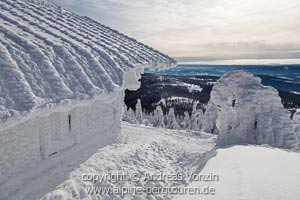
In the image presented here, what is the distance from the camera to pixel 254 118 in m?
13.6

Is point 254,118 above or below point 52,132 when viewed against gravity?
below

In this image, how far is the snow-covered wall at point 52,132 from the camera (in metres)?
7.23

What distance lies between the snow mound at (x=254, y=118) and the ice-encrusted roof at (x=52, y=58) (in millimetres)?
4187

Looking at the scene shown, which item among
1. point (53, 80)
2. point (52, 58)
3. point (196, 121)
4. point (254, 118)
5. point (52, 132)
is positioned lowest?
point (196, 121)

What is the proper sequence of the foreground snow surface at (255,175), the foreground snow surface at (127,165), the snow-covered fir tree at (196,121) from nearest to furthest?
1. the foreground snow surface at (255,175)
2. the foreground snow surface at (127,165)
3. the snow-covered fir tree at (196,121)

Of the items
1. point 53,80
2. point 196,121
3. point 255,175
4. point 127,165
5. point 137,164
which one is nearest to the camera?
point 255,175

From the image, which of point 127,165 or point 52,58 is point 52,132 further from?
point 127,165

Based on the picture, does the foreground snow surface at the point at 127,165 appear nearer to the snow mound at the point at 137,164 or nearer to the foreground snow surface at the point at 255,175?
the snow mound at the point at 137,164

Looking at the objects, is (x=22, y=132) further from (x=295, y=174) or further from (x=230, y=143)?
(x=230, y=143)

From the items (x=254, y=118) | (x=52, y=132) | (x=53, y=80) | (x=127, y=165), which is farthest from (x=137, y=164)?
(x=254, y=118)

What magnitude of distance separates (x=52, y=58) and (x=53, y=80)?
999 millimetres

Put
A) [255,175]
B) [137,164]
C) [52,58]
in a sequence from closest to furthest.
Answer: [255,175] < [52,58] < [137,164]

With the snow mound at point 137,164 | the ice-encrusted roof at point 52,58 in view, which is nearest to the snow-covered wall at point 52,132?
the ice-encrusted roof at point 52,58

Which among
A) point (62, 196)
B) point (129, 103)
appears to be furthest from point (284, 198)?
point (129, 103)
